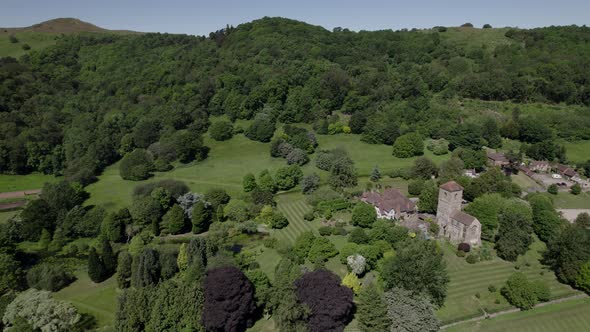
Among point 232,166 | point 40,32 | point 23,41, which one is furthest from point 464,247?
point 40,32

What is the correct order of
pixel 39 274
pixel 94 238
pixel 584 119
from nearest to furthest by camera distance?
pixel 39 274
pixel 94 238
pixel 584 119

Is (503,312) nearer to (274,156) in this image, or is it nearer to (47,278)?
(47,278)

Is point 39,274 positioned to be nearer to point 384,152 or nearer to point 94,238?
point 94,238

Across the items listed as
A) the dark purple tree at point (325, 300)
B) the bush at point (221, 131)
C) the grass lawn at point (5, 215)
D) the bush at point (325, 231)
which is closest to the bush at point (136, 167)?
the bush at point (221, 131)

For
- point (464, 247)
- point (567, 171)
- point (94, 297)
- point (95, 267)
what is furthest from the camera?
point (567, 171)

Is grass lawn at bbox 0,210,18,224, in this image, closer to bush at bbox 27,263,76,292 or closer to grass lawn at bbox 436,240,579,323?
bush at bbox 27,263,76,292

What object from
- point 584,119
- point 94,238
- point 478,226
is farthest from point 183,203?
point 584,119

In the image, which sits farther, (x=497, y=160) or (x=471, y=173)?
(x=497, y=160)
